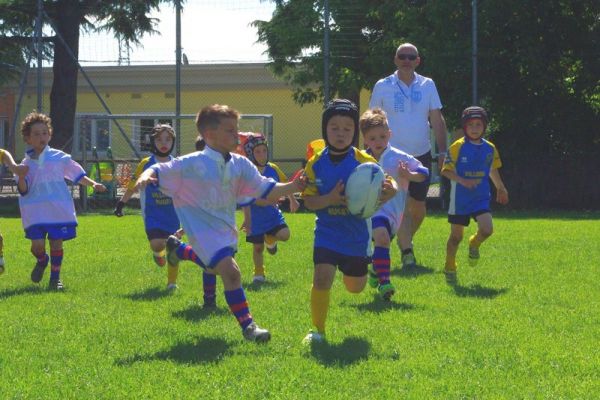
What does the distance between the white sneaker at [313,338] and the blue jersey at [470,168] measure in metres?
3.39

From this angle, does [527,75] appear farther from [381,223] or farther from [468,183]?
[381,223]

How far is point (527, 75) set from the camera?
20.6m

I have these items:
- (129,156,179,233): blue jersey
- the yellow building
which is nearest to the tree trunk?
the yellow building

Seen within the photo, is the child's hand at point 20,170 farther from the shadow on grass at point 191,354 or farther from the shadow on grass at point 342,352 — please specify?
the shadow on grass at point 342,352

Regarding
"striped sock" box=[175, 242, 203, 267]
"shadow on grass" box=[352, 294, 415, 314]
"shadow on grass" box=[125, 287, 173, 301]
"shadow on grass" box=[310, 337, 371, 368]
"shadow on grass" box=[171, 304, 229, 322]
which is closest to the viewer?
"shadow on grass" box=[310, 337, 371, 368]

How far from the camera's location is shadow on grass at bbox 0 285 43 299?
8523 mm

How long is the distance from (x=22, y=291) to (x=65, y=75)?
54.8 ft

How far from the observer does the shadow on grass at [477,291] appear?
26.1ft

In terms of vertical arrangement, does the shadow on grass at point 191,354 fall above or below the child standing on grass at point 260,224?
below

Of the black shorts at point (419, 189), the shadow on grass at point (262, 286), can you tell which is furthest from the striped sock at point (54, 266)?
the black shorts at point (419, 189)

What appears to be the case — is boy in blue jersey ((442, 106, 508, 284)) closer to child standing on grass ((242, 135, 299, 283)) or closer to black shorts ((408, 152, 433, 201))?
black shorts ((408, 152, 433, 201))

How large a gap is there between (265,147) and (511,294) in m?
2.95

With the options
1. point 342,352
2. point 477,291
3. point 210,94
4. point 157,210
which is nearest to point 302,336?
point 342,352

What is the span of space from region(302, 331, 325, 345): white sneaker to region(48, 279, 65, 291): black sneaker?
11.6 ft
